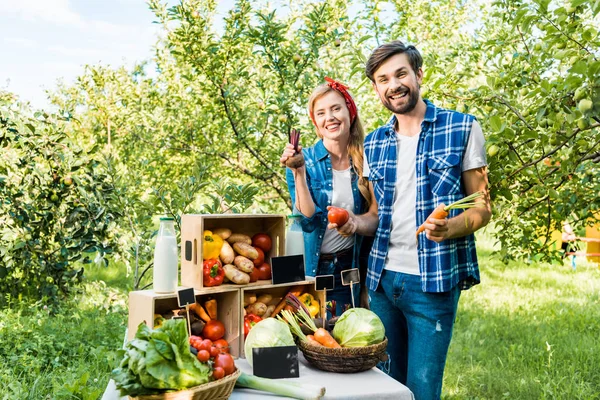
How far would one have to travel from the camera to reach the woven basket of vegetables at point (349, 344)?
1.98 meters

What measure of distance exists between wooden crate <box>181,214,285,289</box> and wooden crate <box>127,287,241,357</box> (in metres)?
0.06

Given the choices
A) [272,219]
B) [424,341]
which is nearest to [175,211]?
[272,219]

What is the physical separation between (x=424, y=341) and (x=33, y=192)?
386cm

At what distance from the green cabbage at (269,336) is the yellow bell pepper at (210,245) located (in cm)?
34

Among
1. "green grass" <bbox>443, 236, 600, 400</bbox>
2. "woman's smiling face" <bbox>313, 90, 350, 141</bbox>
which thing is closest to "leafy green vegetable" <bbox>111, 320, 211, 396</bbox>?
"woman's smiling face" <bbox>313, 90, 350, 141</bbox>

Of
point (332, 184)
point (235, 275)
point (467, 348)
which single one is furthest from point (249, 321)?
point (467, 348)

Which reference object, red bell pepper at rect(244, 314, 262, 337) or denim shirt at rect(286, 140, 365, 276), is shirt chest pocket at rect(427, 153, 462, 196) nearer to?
denim shirt at rect(286, 140, 365, 276)

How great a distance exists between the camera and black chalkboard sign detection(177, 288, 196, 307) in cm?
196

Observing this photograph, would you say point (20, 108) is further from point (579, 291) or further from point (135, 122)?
point (579, 291)

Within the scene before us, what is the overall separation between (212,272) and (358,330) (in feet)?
1.97

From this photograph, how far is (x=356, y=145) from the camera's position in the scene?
2.62 m

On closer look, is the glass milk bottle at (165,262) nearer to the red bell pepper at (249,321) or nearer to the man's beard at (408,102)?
the red bell pepper at (249,321)

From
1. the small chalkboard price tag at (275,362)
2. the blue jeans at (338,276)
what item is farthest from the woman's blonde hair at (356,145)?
the small chalkboard price tag at (275,362)

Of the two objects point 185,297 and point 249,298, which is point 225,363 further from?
point 249,298
